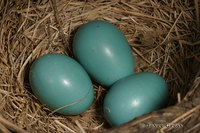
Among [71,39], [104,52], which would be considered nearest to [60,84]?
[104,52]

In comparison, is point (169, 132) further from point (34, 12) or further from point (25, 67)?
point (34, 12)

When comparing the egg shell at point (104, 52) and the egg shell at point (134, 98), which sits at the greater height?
the egg shell at point (104, 52)

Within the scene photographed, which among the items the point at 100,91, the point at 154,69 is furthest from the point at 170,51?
the point at 100,91

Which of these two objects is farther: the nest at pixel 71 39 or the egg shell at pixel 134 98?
the nest at pixel 71 39

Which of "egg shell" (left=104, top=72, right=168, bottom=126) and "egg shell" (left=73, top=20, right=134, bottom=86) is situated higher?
"egg shell" (left=73, top=20, right=134, bottom=86)

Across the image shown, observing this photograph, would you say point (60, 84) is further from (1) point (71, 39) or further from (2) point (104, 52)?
(1) point (71, 39)

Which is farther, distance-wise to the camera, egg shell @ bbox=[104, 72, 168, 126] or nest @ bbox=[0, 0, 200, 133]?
nest @ bbox=[0, 0, 200, 133]
